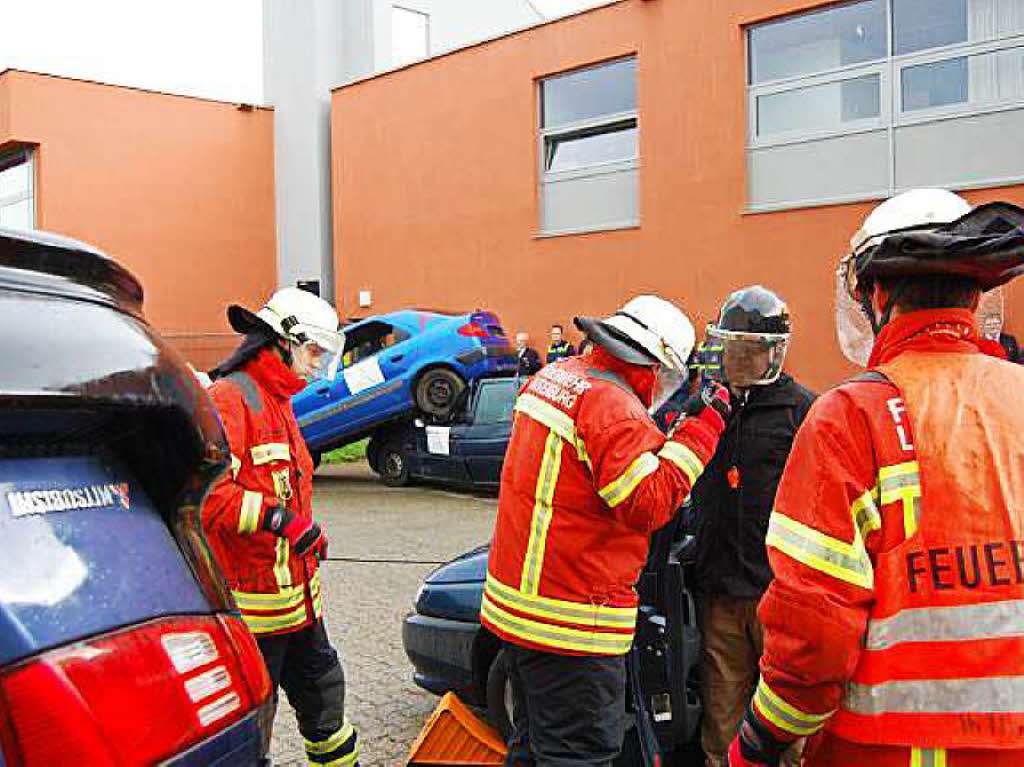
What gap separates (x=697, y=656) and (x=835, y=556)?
7.83ft

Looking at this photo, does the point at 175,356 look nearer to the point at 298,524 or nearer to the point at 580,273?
the point at 298,524

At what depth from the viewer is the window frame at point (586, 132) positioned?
55.5ft

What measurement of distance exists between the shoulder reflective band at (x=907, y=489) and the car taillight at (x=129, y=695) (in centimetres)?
122

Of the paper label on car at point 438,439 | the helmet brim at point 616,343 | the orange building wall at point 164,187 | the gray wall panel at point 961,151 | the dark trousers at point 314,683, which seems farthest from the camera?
the orange building wall at point 164,187

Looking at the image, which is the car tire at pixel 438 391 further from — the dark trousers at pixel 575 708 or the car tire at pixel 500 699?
the dark trousers at pixel 575 708

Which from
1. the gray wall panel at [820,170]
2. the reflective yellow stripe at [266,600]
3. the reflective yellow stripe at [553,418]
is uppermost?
the gray wall panel at [820,170]

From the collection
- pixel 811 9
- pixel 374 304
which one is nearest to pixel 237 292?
pixel 374 304

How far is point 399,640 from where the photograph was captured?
6328mm

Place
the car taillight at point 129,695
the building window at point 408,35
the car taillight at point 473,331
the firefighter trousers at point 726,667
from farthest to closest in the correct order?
the building window at point 408,35 → the car taillight at point 473,331 → the firefighter trousers at point 726,667 → the car taillight at point 129,695

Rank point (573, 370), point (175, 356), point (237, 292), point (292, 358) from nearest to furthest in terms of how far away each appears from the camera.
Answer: point (175, 356) → point (573, 370) → point (292, 358) → point (237, 292)

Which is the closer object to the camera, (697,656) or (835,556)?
(835,556)

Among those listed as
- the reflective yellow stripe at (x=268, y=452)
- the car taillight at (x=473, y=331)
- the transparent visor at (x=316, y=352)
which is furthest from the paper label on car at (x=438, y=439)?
the reflective yellow stripe at (x=268, y=452)

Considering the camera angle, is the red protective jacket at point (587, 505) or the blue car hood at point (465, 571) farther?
the blue car hood at point (465, 571)

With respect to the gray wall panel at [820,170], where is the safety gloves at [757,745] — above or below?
below
